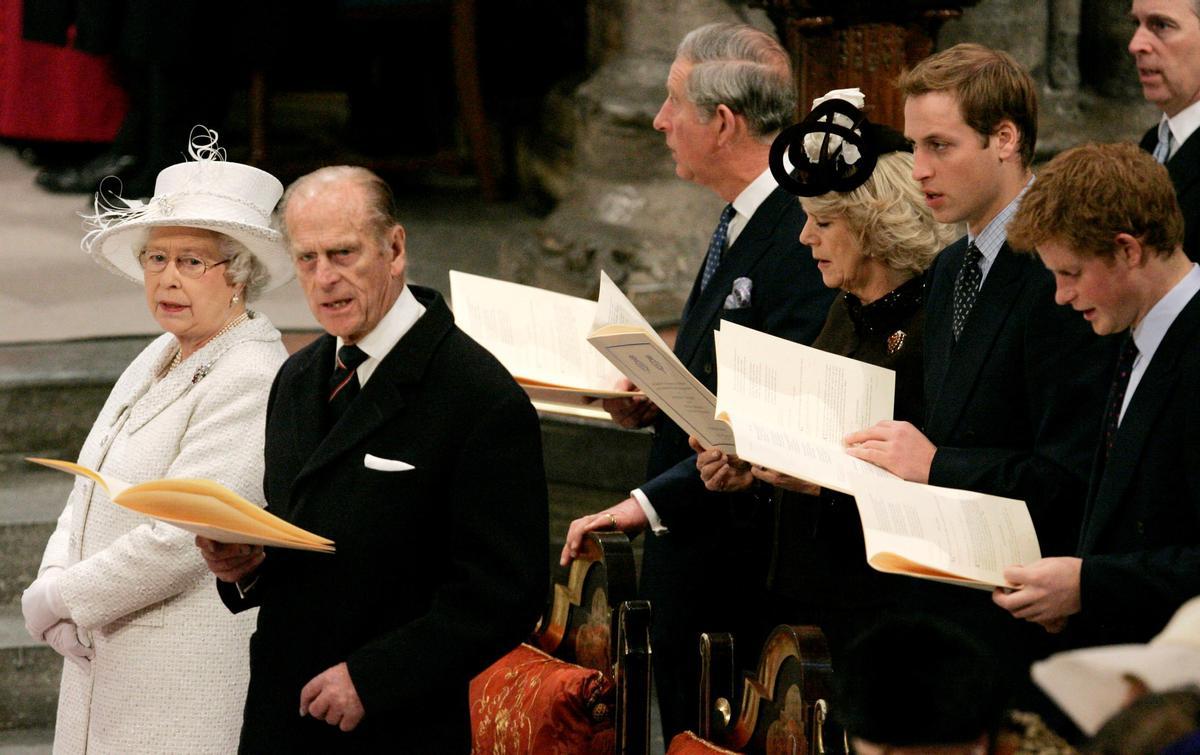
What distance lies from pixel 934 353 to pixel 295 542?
3.38 feet

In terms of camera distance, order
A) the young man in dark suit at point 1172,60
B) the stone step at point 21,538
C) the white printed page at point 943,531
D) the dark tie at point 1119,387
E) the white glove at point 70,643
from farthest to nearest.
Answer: the stone step at point 21,538, the young man in dark suit at point 1172,60, the white glove at point 70,643, the dark tie at point 1119,387, the white printed page at point 943,531

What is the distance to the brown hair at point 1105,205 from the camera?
2197 millimetres

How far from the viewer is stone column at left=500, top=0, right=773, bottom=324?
5488mm

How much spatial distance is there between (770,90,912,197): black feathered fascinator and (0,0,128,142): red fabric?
168 inches

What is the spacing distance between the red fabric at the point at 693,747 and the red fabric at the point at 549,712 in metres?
0.26

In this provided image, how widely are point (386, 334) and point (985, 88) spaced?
1.00 meters

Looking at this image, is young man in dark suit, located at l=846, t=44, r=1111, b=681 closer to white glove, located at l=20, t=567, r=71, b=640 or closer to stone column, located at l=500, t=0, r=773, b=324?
white glove, located at l=20, t=567, r=71, b=640

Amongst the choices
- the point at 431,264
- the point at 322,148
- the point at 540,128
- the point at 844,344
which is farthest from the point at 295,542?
the point at 322,148

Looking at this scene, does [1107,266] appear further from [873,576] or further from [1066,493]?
[873,576]

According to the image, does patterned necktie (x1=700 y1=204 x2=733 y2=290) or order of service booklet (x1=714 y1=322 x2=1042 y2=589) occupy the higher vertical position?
patterned necktie (x1=700 y1=204 x2=733 y2=290)

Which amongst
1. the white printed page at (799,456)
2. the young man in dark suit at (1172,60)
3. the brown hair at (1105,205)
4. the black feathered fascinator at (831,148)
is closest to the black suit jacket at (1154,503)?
the brown hair at (1105,205)

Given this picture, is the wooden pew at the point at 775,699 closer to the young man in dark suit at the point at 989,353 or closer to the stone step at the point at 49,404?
the young man in dark suit at the point at 989,353

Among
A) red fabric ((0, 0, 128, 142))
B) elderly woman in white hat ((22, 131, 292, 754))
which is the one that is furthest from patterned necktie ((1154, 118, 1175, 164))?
red fabric ((0, 0, 128, 142))

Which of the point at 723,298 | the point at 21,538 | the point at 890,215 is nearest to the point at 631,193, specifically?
the point at 21,538
